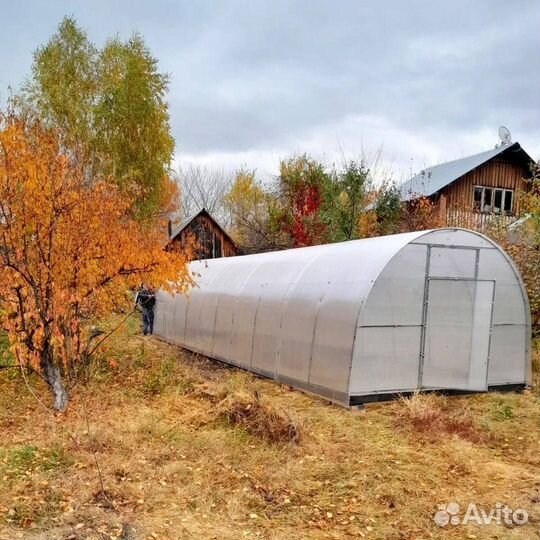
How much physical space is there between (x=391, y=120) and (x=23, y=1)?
16.5 metres

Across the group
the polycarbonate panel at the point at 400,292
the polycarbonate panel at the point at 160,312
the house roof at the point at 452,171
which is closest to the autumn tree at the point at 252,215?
the house roof at the point at 452,171

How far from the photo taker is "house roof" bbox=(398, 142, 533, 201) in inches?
971

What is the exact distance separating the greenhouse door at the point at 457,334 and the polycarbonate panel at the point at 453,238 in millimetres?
647

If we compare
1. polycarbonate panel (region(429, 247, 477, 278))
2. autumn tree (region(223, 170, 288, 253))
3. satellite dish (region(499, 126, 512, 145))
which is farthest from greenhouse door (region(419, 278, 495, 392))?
satellite dish (region(499, 126, 512, 145))

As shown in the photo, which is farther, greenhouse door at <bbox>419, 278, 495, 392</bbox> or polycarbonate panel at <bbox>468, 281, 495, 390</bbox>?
polycarbonate panel at <bbox>468, 281, 495, 390</bbox>

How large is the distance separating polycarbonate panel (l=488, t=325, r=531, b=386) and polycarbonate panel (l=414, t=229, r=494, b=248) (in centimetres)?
157

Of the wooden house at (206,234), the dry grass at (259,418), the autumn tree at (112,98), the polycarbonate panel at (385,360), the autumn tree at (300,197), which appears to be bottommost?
the dry grass at (259,418)

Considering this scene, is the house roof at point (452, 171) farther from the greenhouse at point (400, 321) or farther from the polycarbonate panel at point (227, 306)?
the greenhouse at point (400, 321)

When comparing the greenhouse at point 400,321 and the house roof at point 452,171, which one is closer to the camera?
A: the greenhouse at point 400,321

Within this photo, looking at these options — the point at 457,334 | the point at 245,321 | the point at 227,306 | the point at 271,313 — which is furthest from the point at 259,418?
the point at 227,306

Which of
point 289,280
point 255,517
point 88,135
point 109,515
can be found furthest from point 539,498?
point 88,135

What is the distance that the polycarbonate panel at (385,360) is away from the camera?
8.29 m

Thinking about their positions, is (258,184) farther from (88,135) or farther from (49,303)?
(49,303)

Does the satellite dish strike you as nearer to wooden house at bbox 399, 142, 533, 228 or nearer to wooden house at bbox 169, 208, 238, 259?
wooden house at bbox 399, 142, 533, 228
